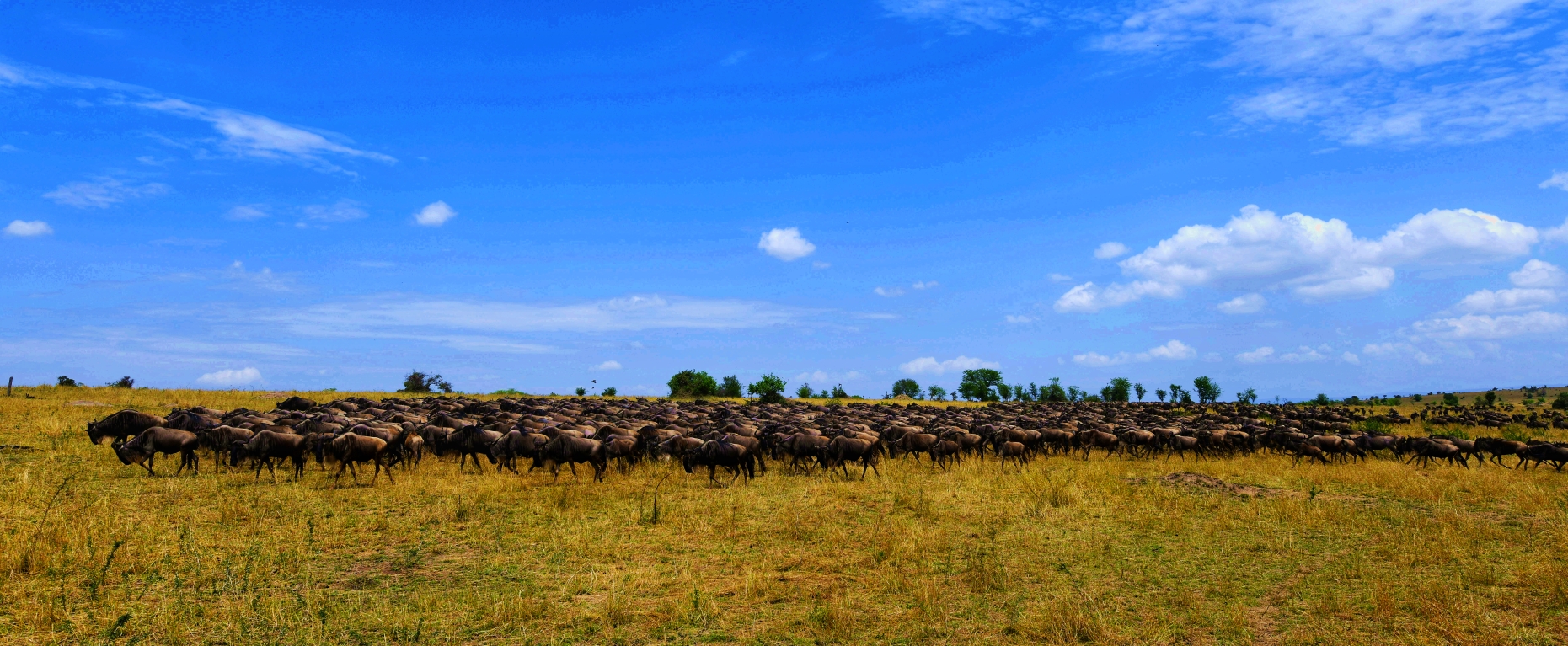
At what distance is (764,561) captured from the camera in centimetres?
1190

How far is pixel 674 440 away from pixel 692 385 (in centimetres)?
5972

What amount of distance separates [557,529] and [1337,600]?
38.6ft

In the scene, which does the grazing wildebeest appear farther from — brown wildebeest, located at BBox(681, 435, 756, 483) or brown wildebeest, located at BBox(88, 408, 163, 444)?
brown wildebeest, located at BBox(88, 408, 163, 444)

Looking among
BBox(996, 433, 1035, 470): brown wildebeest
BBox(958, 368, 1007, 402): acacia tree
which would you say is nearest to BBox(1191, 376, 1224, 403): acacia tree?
BBox(958, 368, 1007, 402): acacia tree

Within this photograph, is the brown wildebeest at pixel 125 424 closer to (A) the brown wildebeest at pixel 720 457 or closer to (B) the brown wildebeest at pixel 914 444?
(A) the brown wildebeest at pixel 720 457

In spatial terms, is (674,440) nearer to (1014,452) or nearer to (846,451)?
(846,451)

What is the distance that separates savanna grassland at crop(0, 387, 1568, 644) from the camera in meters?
8.98

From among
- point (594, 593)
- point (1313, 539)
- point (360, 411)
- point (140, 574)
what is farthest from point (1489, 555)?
point (360, 411)

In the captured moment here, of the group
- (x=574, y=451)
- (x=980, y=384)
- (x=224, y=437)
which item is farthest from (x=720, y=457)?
(x=980, y=384)

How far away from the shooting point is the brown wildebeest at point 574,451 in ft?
67.6

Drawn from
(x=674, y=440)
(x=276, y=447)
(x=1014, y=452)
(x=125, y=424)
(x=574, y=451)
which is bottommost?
(x=1014, y=452)

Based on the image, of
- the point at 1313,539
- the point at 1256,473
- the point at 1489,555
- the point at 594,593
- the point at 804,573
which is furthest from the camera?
the point at 1256,473

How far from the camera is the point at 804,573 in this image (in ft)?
37.5

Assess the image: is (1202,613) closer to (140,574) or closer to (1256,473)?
(140,574)
